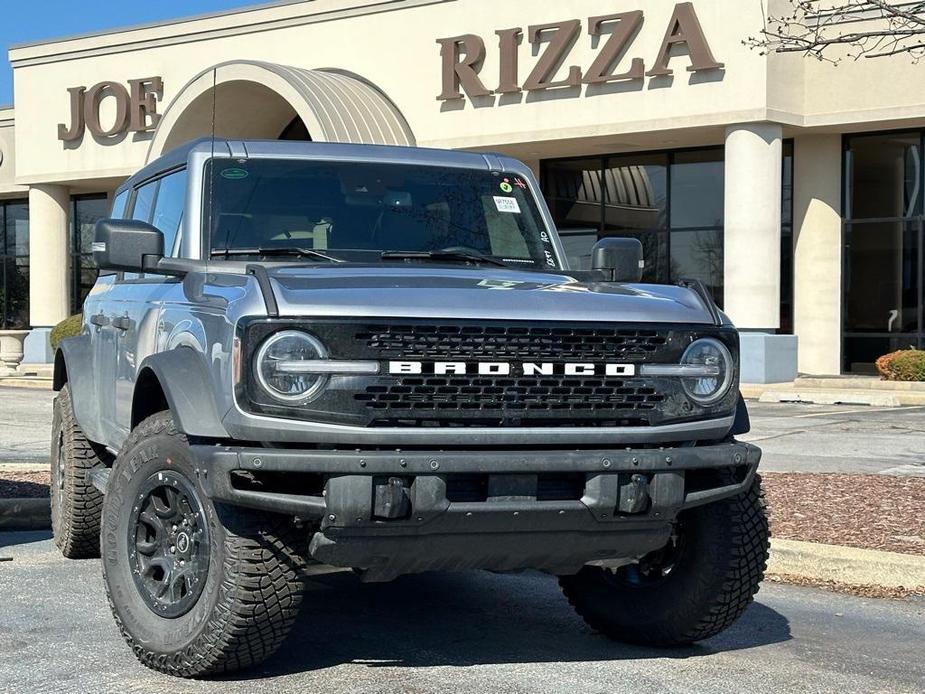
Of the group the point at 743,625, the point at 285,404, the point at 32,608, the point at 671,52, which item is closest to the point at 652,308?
the point at 285,404

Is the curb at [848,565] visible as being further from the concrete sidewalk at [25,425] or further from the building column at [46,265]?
the building column at [46,265]

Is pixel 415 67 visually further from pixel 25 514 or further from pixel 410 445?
pixel 410 445

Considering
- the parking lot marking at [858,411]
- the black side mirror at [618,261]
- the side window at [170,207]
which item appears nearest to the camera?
the black side mirror at [618,261]

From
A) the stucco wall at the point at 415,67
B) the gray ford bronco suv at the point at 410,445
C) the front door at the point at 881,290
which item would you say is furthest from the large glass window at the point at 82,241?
the gray ford bronco suv at the point at 410,445

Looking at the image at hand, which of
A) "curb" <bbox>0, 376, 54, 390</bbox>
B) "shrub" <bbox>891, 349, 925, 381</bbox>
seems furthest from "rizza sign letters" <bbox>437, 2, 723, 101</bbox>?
"curb" <bbox>0, 376, 54, 390</bbox>

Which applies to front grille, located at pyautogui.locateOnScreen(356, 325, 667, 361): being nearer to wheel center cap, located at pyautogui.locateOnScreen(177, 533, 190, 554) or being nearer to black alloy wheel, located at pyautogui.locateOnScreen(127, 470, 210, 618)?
black alloy wheel, located at pyautogui.locateOnScreen(127, 470, 210, 618)

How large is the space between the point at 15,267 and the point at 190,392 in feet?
121

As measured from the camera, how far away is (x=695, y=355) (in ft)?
17.4

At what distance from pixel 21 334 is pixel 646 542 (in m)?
28.9

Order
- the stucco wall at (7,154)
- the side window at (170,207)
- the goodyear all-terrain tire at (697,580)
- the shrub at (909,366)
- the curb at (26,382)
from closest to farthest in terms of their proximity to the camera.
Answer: the goodyear all-terrain tire at (697,580) → the side window at (170,207) → the shrub at (909,366) → the curb at (26,382) → the stucco wall at (7,154)

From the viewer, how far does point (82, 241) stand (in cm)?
3884

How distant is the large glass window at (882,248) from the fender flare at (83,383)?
20.8m

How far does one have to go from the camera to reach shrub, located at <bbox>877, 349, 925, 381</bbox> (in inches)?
896

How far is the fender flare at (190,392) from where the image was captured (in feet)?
16.1
